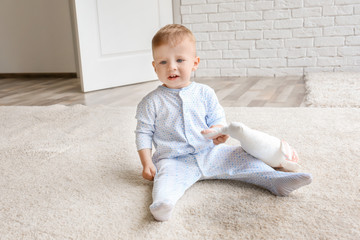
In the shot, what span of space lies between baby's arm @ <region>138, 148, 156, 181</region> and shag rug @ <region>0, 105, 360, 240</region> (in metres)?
0.03

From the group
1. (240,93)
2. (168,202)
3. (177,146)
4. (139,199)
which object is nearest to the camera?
(168,202)

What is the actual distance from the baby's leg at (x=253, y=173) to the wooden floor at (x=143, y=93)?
98 centimetres

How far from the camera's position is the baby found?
0.98 metres

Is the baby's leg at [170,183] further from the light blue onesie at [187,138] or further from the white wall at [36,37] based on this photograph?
the white wall at [36,37]

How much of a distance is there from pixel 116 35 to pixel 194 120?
1846 millimetres

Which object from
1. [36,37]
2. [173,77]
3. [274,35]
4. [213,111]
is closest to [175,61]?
[173,77]

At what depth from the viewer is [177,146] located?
1042 millimetres


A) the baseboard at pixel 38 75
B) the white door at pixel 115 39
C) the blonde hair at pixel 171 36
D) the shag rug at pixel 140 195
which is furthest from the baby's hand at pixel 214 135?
the baseboard at pixel 38 75

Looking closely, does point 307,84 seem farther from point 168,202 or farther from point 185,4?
point 168,202

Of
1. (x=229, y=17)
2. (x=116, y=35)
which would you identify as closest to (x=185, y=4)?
(x=229, y=17)

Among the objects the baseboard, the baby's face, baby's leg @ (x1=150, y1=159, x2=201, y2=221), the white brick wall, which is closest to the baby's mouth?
the baby's face

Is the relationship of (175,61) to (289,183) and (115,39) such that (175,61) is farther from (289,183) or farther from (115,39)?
(115,39)

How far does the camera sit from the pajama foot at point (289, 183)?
86 cm

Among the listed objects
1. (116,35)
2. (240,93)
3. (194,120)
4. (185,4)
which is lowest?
(240,93)
